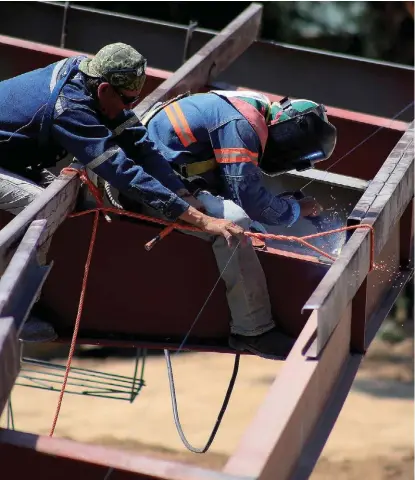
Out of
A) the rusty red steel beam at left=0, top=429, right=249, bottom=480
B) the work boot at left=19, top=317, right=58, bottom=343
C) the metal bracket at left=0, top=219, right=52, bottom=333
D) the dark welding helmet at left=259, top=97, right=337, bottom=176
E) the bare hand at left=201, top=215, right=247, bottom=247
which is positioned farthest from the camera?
the work boot at left=19, top=317, right=58, bottom=343

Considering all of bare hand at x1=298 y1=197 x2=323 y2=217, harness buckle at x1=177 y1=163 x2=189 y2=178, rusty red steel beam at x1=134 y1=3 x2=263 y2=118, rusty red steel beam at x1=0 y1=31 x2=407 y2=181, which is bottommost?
rusty red steel beam at x1=0 y1=31 x2=407 y2=181

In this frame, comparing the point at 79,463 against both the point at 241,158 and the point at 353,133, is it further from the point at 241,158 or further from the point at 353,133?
the point at 353,133

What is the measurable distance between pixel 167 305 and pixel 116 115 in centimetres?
111

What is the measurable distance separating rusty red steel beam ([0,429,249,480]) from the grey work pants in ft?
5.64

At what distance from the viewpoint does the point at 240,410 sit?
14.9 metres

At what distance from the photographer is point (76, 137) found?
524 cm

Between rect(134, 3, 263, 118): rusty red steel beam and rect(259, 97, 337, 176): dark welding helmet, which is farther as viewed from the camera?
rect(134, 3, 263, 118): rusty red steel beam

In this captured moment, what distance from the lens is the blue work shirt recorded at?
5789 mm

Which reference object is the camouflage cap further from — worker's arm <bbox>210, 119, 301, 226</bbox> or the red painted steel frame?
the red painted steel frame

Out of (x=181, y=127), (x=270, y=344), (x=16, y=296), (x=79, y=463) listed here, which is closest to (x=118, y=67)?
(x=181, y=127)

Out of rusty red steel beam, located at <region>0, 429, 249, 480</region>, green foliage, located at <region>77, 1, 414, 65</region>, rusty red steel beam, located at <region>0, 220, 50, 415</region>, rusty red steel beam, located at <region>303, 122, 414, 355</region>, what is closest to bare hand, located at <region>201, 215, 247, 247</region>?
rusty red steel beam, located at <region>303, 122, 414, 355</region>

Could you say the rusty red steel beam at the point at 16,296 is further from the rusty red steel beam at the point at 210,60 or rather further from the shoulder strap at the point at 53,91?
the rusty red steel beam at the point at 210,60

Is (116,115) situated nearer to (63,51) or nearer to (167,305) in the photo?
(167,305)

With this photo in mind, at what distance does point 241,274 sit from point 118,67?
1.20 m
